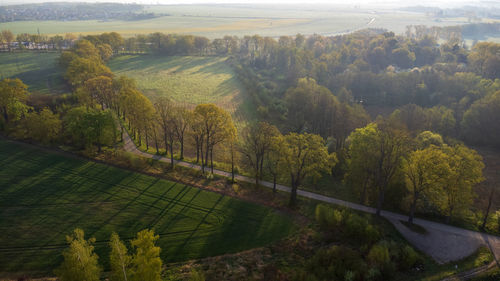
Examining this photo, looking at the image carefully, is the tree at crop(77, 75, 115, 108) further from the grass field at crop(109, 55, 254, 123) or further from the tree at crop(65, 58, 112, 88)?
the grass field at crop(109, 55, 254, 123)

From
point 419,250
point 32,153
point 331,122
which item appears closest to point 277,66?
point 331,122

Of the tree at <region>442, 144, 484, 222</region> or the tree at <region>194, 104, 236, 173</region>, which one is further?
the tree at <region>194, 104, 236, 173</region>

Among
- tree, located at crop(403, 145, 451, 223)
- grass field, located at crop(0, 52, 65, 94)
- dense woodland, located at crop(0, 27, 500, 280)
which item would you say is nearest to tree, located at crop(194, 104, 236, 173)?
dense woodland, located at crop(0, 27, 500, 280)

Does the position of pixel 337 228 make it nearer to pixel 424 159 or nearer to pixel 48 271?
pixel 424 159

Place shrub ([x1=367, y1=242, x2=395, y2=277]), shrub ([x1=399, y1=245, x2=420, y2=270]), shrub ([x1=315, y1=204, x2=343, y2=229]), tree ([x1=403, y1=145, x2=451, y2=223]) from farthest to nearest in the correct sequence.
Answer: shrub ([x1=315, y1=204, x2=343, y2=229]), tree ([x1=403, y1=145, x2=451, y2=223]), shrub ([x1=399, y1=245, x2=420, y2=270]), shrub ([x1=367, y1=242, x2=395, y2=277])

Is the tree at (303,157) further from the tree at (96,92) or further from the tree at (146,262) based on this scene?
the tree at (96,92)

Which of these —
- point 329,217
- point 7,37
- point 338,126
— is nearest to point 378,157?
point 329,217

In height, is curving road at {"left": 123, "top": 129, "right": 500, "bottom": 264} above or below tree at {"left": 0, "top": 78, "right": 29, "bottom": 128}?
below

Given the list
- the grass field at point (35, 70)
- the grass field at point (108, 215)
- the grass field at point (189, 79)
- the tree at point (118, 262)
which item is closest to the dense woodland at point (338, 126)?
the grass field at point (189, 79)
